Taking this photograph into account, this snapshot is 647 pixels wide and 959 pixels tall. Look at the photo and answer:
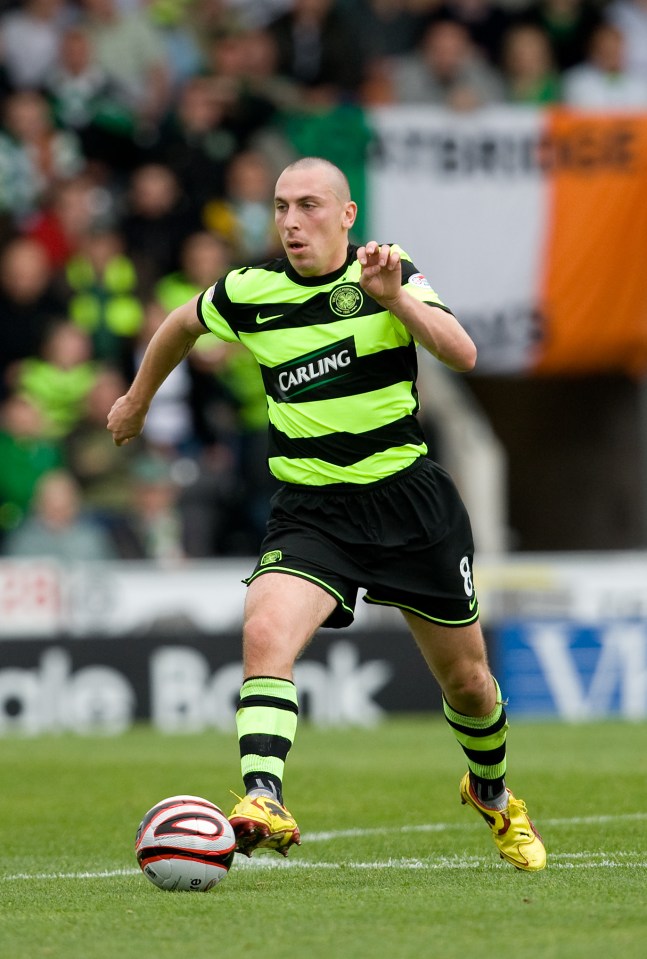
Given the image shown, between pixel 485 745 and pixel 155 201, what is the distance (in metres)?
9.44

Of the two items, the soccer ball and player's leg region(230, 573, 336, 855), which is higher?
player's leg region(230, 573, 336, 855)

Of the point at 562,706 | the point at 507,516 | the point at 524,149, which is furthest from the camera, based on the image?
the point at 507,516

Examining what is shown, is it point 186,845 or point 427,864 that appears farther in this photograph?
point 427,864

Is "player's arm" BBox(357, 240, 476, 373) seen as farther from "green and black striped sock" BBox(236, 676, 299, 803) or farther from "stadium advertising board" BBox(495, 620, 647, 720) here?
"stadium advertising board" BBox(495, 620, 647, 720)

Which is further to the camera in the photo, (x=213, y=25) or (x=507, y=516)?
(x=507, y=516)

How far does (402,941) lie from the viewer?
427cm

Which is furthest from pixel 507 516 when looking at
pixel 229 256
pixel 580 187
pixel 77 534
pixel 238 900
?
pixel 238 900

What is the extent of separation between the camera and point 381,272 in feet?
17.6

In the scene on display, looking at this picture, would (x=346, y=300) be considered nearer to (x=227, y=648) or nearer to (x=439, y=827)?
(x=439, y=827)

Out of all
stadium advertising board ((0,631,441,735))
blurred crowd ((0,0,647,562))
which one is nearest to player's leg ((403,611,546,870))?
stadium advertising board ((0,631,441,735))

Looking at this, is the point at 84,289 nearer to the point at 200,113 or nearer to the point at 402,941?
the point at 200,113

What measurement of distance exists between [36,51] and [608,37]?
557 cm

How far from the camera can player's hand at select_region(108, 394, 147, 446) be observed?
608cm

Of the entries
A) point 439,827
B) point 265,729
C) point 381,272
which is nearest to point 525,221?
point 439,827
